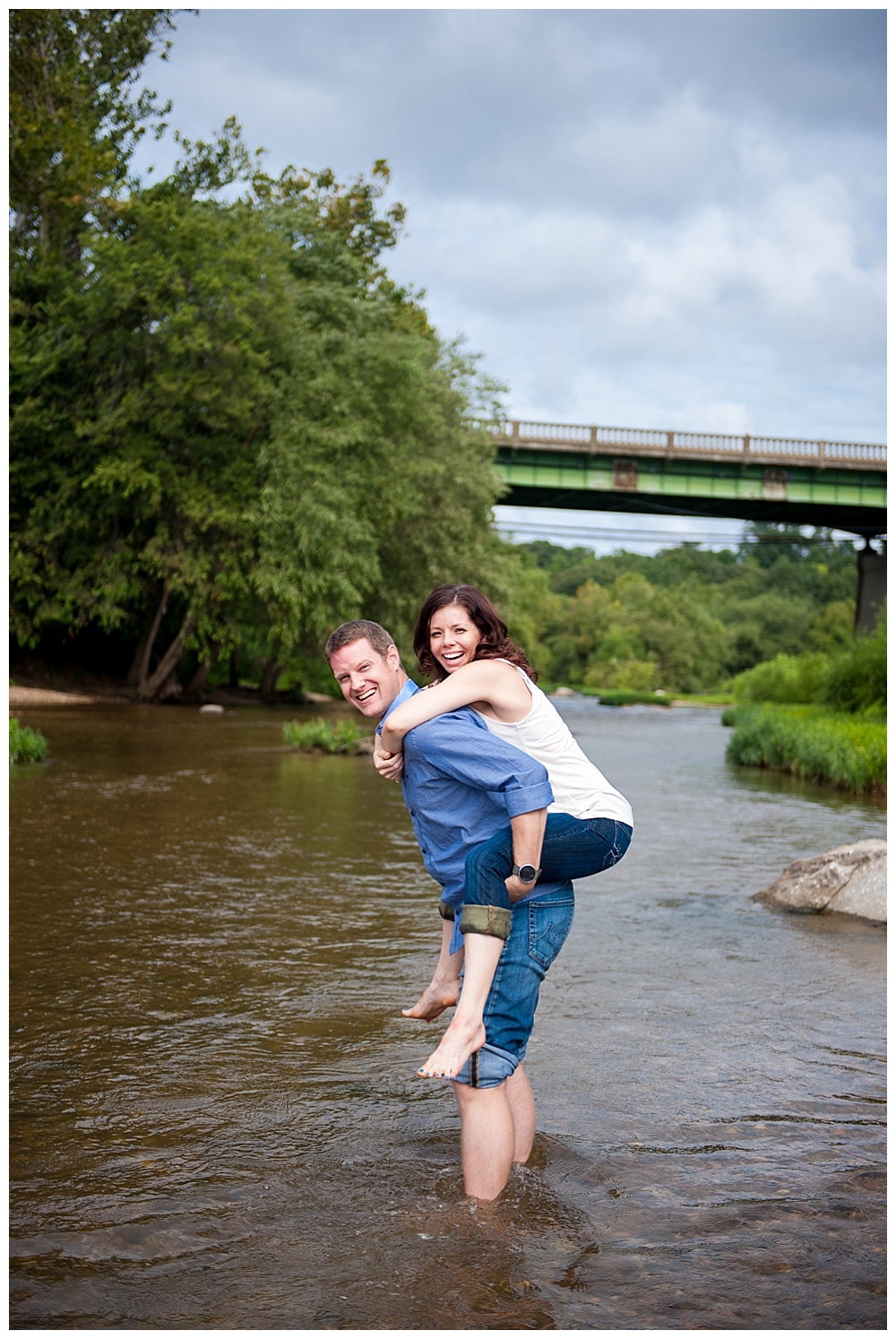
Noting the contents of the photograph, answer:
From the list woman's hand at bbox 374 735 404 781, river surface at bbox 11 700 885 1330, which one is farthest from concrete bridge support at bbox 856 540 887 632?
woman's hand at bbox 374 735 404 781

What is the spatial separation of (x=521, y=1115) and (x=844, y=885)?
539 centimetres

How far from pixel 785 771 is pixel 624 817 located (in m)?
19.2

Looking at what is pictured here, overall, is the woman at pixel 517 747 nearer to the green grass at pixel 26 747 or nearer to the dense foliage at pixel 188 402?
the green grass at pixel 26 747

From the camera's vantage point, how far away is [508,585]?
34406 millimetres

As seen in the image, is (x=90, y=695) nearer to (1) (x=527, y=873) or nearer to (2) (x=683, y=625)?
(1) (x=527, y=873)

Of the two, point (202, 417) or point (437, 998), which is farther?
point (202, 417)

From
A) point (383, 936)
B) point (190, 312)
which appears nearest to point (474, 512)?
point (190, 312)

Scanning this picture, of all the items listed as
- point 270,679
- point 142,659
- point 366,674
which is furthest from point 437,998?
point 270,679

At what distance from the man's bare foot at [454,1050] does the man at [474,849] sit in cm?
2

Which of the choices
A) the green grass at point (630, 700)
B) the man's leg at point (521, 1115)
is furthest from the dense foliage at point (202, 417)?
the green grass at point (630, 700)

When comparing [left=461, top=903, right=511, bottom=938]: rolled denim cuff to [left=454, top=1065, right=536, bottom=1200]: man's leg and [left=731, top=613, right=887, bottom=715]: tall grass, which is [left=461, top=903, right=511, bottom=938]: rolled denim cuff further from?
[left=731, top=613, right=887, bottom=715]: tall grass

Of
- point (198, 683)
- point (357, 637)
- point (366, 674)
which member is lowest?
point (198, 683)

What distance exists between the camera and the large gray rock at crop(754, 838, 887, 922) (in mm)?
8461

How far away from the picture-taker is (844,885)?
8.59 metres
